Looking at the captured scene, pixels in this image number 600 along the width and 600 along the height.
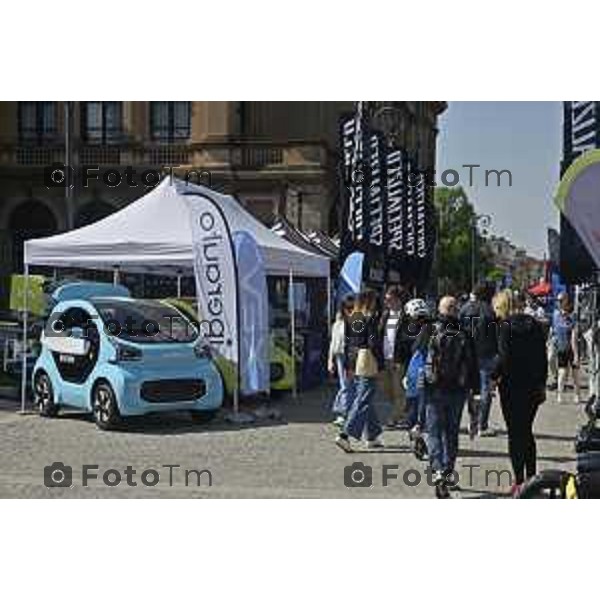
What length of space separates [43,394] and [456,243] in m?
3.58

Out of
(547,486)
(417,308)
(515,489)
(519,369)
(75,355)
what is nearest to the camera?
(547,486)

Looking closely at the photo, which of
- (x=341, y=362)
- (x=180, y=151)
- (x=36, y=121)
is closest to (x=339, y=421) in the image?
(x=341, y=362)

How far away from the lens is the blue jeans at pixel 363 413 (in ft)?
27.5

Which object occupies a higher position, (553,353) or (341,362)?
(553,353)

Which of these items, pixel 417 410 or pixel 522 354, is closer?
pixel 522 354

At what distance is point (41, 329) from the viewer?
9062mm

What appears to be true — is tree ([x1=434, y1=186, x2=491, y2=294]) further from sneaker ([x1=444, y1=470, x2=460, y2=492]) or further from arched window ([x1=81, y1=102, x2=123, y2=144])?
arched window ([x1=81, y1=102, x2=123, y2=144])

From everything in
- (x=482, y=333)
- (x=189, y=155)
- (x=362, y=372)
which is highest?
(x=189, y=155)

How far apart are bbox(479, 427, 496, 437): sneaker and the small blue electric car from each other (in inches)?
78.9

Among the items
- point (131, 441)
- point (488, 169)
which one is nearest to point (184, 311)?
point (131, 441)

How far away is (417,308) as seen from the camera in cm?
838

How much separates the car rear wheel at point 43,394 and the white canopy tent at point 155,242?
26cm

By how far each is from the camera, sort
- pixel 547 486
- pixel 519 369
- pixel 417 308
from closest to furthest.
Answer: pixel 547 486, pixel 519 369, pixel 417 308

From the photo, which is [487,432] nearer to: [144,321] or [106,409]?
[144,321]
